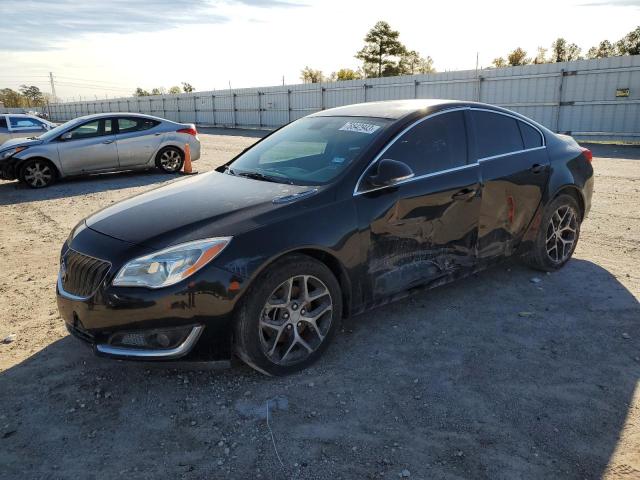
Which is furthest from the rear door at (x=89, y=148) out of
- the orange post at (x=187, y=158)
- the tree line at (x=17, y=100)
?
the tree line at (x=17, y=100)

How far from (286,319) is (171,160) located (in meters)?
10.2

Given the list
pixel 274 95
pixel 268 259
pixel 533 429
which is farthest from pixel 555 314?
pixel 274 95

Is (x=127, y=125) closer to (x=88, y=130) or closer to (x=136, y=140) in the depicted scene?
(x=136, y=140)

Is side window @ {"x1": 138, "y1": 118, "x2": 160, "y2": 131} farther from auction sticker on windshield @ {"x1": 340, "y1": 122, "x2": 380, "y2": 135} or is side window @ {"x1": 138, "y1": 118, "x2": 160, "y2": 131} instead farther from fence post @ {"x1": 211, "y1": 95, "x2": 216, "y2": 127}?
fence post @ {"x1": 211, "y1": 95, "x2": 216, "y2": 127}

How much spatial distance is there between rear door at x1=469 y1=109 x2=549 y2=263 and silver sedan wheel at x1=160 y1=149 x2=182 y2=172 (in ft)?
30.9

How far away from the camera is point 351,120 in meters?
4.23

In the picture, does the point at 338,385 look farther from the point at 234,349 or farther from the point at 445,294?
the point at 445,294

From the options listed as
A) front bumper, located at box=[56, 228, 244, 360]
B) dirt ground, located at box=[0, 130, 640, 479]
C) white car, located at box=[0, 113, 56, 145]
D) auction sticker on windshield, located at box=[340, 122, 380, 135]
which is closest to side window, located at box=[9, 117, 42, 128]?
white car, located at box=[0, 113, 56, 145]

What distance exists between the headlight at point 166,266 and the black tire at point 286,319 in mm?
346

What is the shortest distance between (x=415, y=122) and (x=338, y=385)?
2.06m

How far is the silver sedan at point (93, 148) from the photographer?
10.9 meters

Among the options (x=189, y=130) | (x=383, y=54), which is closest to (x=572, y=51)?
(x=383, y=54)

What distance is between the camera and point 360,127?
4047mm

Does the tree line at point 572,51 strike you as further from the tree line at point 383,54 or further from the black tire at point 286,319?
the black tire at point 286,319
